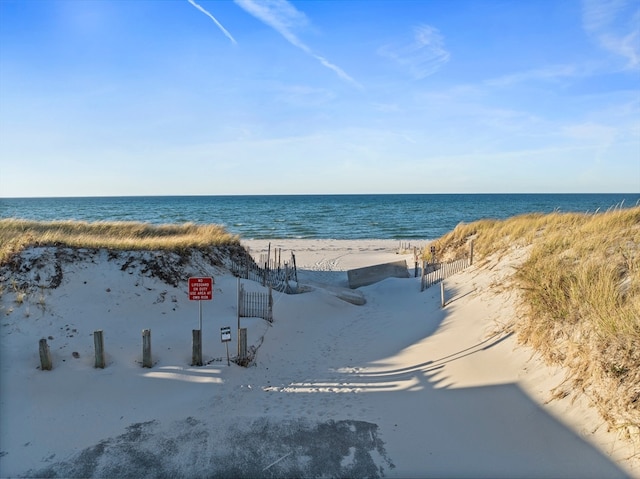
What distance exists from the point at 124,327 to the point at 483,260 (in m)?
14.4

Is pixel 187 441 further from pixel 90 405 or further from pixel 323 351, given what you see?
pixel 323 351

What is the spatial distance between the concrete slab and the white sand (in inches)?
299

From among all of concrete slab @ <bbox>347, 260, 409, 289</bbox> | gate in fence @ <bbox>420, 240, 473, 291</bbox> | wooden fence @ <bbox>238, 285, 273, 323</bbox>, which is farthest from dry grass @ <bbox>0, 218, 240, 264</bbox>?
gate in fence @ <bbox>420, 240, 473, 291</bbox>

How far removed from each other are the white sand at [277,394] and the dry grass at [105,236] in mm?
1537

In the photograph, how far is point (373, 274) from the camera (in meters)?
22.2

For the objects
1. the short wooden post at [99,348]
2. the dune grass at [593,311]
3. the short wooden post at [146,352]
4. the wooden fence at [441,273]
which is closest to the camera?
the dune grass at [593,311]

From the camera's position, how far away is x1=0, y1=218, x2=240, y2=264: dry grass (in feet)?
44.4

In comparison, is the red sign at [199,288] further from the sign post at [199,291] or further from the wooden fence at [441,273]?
the wooden fence at [441,273]

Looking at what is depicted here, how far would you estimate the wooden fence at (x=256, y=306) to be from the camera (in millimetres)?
13133

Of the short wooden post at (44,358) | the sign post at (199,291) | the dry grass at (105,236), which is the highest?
the dry grass at (105,236)

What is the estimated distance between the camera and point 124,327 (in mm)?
11320

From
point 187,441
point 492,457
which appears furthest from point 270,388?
point 492,457

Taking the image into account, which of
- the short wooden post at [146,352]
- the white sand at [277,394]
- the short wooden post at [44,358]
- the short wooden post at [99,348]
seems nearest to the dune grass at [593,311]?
the white sand at [277,394]

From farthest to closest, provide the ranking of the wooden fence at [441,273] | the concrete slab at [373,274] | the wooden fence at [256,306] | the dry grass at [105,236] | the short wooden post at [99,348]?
the concrete slab at [373,274], the wooden fence at [441,273], the dry grass at [105,236], the wooden fence at [256,306], the short wooden post at [99,348]
